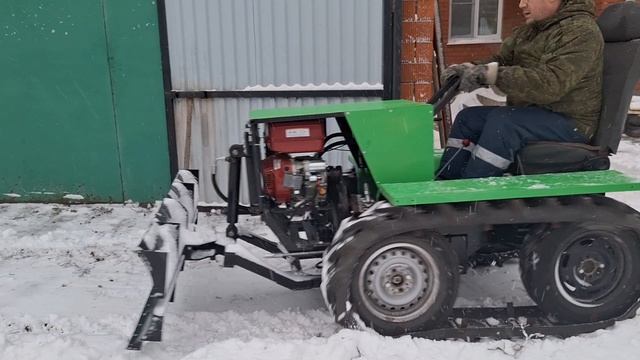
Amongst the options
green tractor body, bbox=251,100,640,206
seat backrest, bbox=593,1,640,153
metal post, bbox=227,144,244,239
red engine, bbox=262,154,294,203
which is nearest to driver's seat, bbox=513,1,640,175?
seat backrest, bbox=593,1,640,153

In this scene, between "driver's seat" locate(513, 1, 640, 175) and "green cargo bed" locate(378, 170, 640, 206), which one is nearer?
"green cargo bed" locate(378, 170, 640, 206)

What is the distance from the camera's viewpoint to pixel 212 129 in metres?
5.54

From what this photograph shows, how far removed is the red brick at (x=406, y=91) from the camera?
5.67m

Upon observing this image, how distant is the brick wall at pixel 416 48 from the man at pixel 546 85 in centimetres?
203

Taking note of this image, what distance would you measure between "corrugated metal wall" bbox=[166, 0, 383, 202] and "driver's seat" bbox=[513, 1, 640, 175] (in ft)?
7.44

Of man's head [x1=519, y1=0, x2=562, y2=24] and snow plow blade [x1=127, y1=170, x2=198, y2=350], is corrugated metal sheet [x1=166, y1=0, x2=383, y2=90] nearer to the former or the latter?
man's head [x1=519, y1=0, x2=562, y2=24]

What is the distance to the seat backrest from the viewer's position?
3.27 meters

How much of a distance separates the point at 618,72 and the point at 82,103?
458cm

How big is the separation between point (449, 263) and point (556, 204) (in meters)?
0.64

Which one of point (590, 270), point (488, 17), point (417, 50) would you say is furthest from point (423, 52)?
point (488, 17)

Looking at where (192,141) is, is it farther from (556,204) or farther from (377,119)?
(556,204)

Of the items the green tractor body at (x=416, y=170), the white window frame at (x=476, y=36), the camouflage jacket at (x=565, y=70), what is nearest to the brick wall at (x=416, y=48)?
the camouflage jacket at (x=565, y=70)

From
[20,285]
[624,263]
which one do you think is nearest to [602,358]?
[624,263]

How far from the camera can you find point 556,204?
119 inches
